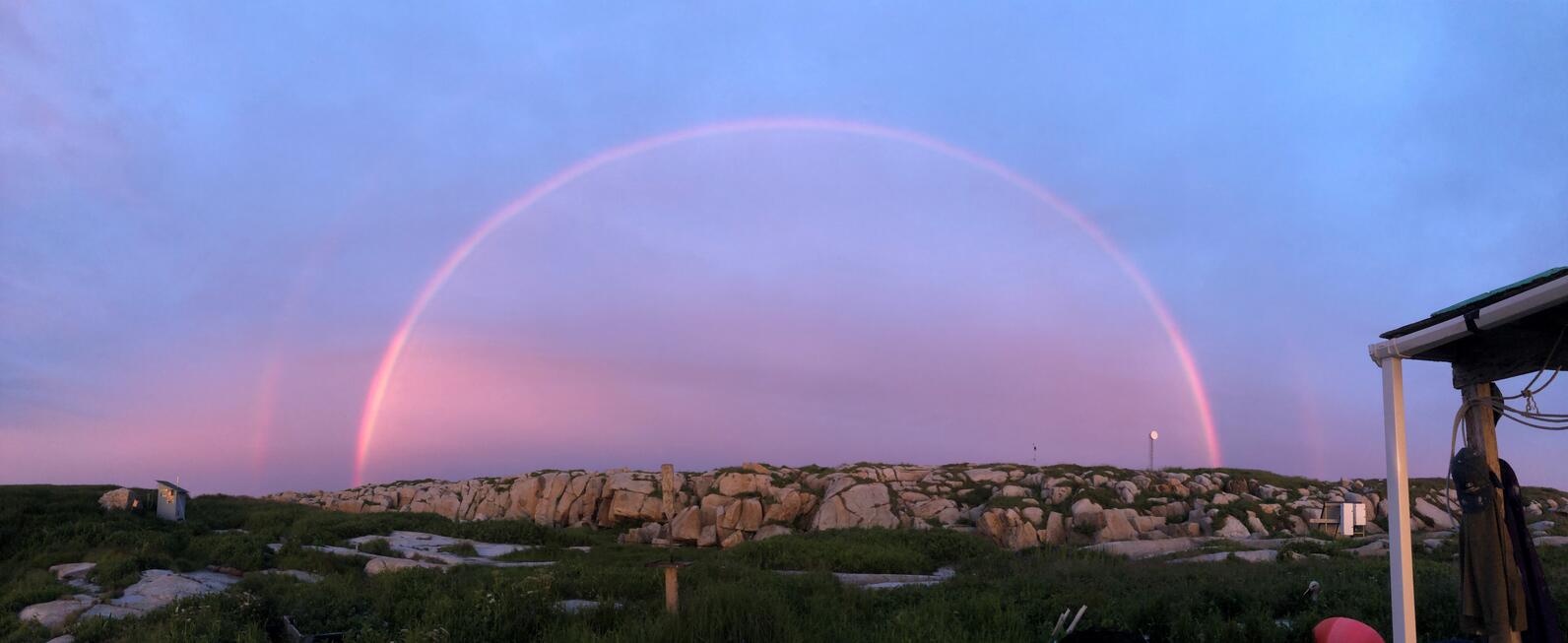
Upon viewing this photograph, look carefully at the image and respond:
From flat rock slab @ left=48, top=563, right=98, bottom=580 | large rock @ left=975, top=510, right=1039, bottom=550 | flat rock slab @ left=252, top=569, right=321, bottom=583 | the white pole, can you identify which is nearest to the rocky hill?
large rock @ left=975, top=510, right=1039, bottom=550

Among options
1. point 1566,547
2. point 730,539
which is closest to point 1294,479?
A: point 1566,547

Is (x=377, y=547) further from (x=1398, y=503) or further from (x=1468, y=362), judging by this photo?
(x=1468, y=362)

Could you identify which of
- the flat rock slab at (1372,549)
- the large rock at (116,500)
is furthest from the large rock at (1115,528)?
the large rock at (116,500)

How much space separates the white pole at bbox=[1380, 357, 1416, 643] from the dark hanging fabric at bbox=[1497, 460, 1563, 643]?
0.77 meters

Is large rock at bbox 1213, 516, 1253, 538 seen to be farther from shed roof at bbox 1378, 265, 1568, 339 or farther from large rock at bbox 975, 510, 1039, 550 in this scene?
shed roof at bbox 1378, 265, 1568, 339

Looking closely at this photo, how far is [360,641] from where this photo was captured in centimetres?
1186

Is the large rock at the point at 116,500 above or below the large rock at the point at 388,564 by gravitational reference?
above

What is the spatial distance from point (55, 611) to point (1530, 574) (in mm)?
21590

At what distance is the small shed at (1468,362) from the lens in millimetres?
7121

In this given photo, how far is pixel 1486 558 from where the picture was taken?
7.38 m

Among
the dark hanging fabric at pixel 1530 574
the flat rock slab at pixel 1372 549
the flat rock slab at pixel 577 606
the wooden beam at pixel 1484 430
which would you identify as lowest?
the flat rock slab at pixel 1372 549

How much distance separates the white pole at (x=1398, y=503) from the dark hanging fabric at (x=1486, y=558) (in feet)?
1.36

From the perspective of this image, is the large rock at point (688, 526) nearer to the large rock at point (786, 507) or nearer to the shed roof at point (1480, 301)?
the large rock at point (786, 507)

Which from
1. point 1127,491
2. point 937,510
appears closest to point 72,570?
point 937,510
